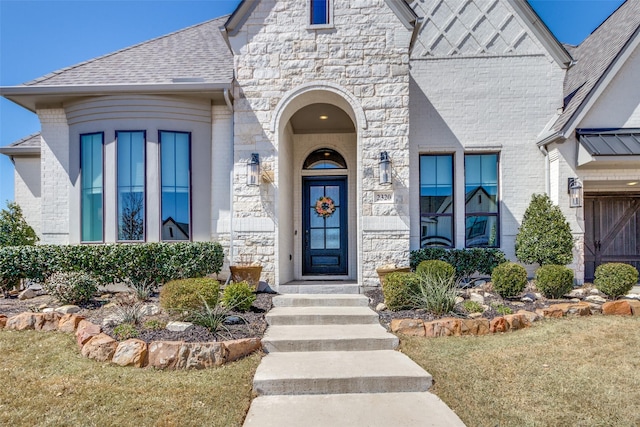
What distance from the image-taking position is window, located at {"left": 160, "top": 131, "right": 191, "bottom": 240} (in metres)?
8.27

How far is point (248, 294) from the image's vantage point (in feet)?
20.5

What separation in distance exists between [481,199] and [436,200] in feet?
3.51

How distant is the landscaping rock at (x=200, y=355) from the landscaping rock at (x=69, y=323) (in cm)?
208

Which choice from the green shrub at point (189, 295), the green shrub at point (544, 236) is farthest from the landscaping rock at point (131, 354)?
the green shrub at point (544, 236)

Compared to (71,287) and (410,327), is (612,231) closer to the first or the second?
(410,327)

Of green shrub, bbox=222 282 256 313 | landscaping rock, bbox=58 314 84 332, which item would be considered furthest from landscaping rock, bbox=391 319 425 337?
landscaping rock, bbox=58 314 84 332

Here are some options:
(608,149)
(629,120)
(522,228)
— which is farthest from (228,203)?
(629,120)

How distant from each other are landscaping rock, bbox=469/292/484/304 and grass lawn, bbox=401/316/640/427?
48.1 inches

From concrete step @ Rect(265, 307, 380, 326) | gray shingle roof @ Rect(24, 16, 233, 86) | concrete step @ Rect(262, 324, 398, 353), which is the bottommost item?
concrete step @ Rect(262, 324, 398, 353)

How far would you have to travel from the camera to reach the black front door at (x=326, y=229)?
10.0 m

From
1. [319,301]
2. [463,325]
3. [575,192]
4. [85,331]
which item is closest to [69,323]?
[85,331]

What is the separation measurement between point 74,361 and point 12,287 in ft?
13.9

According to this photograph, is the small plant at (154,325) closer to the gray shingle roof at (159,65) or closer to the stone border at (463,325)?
the stone border at (463,325)

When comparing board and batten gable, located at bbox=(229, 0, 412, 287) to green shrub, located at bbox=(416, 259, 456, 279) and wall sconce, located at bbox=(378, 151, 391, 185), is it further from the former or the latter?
green shrub, located at bbox=(416, 259, 456, 279)
